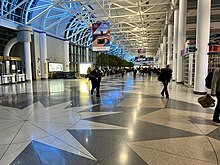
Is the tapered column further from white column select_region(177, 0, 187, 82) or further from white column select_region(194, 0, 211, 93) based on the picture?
white column select_region(194, 0, 211, 93)

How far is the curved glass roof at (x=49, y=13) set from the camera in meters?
22.9

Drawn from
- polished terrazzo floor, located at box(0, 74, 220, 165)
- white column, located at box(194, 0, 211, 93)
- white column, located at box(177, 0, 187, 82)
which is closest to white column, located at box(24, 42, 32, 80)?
white column, located at box(177, 0, 187, 82)

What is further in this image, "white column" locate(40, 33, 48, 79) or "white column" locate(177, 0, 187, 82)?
"white column" locate(40, 33, 48, 79)

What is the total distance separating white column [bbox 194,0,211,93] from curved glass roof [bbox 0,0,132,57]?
14.9 metres

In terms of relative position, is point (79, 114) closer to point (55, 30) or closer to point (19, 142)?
→ point (19, 142)

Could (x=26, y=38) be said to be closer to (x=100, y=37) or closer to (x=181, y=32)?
(x=100, y=37)

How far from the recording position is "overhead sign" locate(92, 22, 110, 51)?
1719cm

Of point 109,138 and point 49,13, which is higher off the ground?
point 49,13

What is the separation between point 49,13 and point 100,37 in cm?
1733

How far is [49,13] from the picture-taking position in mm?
30625

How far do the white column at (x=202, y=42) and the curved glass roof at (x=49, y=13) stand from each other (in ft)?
48.9

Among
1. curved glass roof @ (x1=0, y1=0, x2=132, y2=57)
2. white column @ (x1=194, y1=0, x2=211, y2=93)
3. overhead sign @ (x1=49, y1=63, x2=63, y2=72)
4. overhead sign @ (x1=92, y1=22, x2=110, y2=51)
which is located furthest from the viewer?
overhead sign @ (x1=49, y1=63, x2=63, y2=72)

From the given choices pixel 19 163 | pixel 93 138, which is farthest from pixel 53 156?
pixel 93 138

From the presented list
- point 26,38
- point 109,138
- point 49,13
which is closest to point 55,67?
point 49,13
